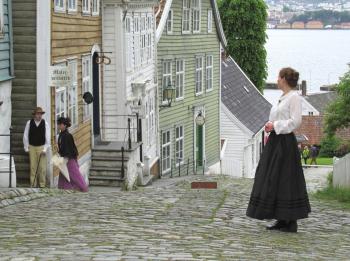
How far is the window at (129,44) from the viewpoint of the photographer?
26.7 m

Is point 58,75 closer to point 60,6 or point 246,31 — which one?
point 60,6

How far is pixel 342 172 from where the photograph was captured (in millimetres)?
19438

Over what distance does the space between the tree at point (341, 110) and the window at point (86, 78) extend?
2957cm

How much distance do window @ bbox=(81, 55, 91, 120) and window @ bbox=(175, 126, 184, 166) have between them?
12704 millimetres

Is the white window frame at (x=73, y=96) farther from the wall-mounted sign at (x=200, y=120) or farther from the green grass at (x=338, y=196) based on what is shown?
the wall-mounted sign at (x=200, y=120)

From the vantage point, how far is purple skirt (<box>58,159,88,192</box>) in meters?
18.6

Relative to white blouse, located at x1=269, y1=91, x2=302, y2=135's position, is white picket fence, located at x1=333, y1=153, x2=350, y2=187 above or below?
below

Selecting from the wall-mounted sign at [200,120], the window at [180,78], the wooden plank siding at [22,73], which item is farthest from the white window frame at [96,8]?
the wall-mounted sign at [200,120]

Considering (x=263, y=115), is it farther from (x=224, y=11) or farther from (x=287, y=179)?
(x=287, y=179)

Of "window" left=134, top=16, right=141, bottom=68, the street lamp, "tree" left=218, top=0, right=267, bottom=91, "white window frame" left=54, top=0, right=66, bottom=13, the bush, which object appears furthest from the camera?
the bush

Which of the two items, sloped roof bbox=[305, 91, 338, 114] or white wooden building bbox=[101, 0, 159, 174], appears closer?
white wooden building bbox=[101, 0, 159, 174]

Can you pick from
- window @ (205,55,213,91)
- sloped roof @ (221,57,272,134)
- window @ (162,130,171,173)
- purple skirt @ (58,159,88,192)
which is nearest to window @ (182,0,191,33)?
window @ (205,55,213,91)

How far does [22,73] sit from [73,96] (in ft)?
9.15

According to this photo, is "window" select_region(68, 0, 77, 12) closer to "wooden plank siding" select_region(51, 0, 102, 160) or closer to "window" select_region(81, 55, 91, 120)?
"wooden plank siding" select_region(51, 0, 102, 160)
